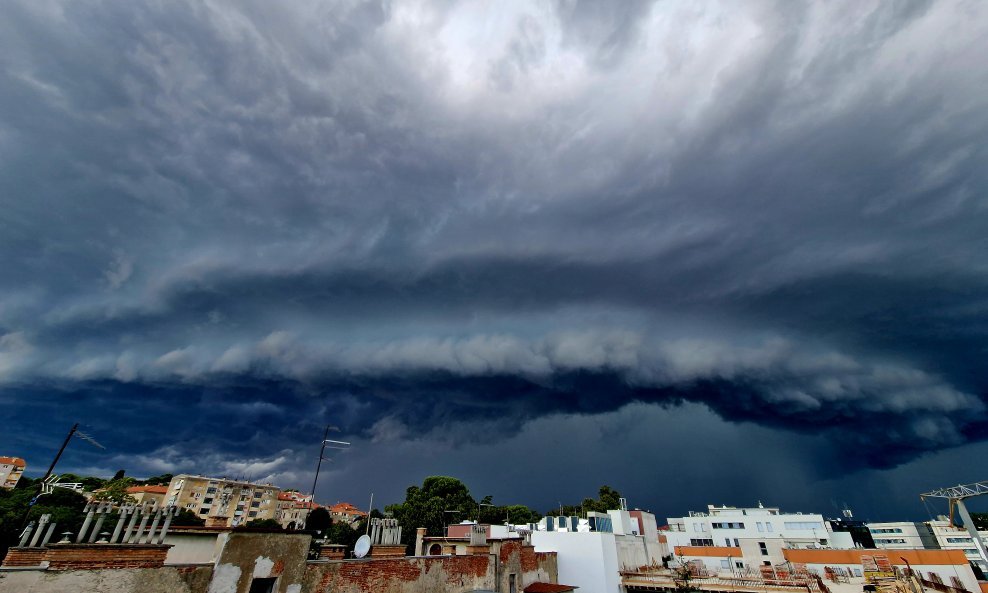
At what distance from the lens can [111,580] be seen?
13570 mm

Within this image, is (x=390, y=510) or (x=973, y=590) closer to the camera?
(x=973, y=590)

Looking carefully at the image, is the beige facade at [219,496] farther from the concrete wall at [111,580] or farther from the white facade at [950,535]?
the white facade at [950,535]

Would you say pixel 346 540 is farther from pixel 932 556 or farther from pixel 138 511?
pixel 932 556

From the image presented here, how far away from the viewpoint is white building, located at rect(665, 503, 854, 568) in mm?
72125

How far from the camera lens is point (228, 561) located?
16562 millimetres

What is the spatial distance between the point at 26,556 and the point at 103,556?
1.85 metres

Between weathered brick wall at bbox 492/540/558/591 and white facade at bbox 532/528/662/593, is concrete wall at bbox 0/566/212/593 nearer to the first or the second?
weathered brick wall at bbox 492/540/558/591

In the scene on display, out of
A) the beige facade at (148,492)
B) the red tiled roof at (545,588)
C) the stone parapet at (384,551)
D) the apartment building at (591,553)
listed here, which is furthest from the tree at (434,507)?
the beige facade at (148,492)

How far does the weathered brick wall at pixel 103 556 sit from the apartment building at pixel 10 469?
179 m

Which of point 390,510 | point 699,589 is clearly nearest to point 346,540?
point 390,510

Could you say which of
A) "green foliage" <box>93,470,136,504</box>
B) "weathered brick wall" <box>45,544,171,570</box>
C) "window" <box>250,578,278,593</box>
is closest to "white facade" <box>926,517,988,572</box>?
"window" <box>250,578,278,593</box>

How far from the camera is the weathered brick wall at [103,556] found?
1291cm

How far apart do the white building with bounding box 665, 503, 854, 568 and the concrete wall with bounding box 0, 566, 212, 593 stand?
7079 cm

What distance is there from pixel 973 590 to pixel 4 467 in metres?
220
